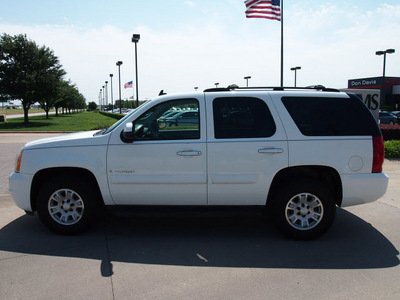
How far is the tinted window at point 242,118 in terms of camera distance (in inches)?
169

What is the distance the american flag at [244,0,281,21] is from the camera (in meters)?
14.6

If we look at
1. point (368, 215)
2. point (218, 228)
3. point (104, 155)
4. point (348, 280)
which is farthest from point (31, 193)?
point (368, 215)

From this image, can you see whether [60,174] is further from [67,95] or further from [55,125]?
[67,95]

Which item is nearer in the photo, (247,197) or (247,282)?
(247,282)

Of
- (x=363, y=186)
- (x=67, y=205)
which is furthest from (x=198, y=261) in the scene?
(x=363, y=186)

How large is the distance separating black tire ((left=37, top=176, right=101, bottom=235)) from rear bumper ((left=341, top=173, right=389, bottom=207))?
324 cm

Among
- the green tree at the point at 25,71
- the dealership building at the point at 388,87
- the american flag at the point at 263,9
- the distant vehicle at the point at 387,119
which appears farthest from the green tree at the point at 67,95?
the dealership building at the point at 388,87

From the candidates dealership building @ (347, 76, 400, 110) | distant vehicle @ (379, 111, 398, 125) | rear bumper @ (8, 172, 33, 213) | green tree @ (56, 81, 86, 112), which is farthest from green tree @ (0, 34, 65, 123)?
dealership building @ (347, 76, 400, 110)

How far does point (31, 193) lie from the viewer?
4.51 metres

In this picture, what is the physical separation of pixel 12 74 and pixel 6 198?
26456mm

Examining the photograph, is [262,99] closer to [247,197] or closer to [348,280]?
[247,197]

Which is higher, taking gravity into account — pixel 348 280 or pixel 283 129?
pixel 283 129

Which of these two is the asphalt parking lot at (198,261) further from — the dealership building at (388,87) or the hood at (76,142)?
the dealership building at (388,87)

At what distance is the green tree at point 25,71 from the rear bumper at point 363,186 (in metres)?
29.0
